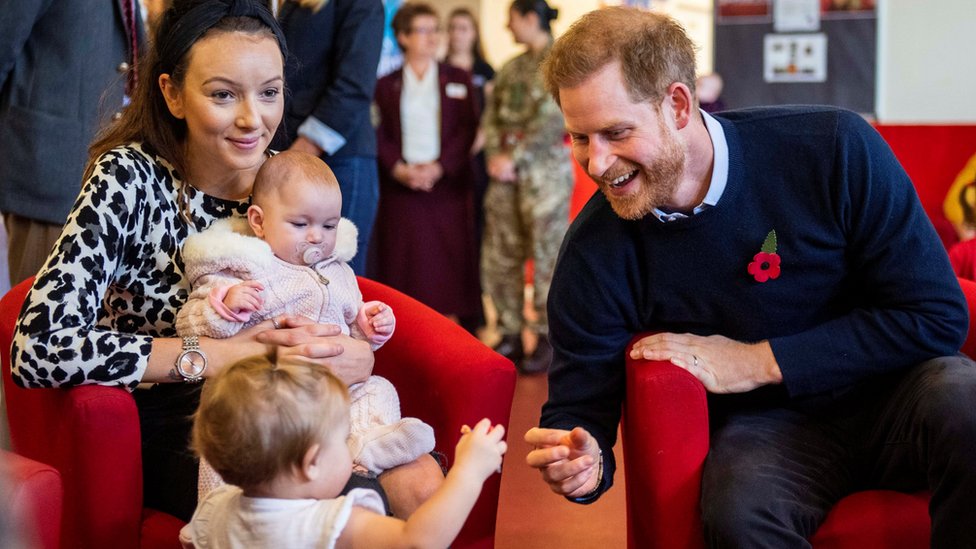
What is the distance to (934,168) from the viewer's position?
4648mm

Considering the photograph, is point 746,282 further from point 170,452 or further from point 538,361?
point 538,361

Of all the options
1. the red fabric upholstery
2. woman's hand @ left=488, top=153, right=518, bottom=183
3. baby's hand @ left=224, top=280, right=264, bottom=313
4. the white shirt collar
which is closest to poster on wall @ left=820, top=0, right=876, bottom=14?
woman's hand @ left=488, top=153, right=518, bottom=183

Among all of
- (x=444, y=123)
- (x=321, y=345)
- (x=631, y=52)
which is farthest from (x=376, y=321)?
(x=444, y=123)

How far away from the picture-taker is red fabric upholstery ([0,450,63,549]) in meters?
1.55

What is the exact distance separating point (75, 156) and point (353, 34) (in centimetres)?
100

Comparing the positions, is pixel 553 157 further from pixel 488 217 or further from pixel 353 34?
pixel 353 34

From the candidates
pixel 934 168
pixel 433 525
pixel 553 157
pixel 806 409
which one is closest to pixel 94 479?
pixel 433 525

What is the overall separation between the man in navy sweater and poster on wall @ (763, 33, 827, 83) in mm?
5305

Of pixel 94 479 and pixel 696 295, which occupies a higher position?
pixel 696 295

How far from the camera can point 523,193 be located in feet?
16.7

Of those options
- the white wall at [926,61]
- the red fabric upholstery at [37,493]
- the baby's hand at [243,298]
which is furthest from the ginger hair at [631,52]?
the white wall at [926,61]

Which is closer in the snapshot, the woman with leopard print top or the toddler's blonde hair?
the toddler's blonde hair

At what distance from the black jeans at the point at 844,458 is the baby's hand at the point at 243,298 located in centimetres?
85

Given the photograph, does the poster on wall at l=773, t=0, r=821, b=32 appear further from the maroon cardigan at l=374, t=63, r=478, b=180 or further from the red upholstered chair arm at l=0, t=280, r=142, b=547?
the red upholstered chair arm at l=0, t=280, r=142, b=547
